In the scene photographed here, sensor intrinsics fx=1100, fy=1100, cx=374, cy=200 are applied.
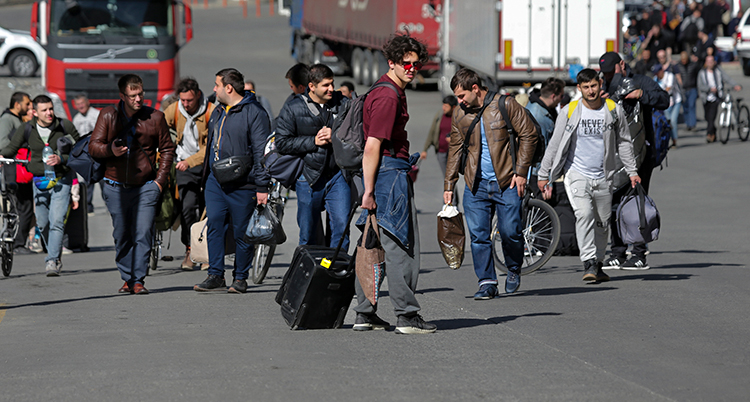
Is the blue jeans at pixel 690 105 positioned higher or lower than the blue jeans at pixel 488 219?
higher

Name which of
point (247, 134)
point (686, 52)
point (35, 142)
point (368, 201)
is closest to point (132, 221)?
point (247, 134)

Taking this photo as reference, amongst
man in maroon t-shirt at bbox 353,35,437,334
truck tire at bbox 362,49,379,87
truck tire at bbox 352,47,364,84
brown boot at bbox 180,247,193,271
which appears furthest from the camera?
truck tire at bbox 352,47,364,84

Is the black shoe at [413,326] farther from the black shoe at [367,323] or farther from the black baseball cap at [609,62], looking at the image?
the black baseball cap at [609,62]

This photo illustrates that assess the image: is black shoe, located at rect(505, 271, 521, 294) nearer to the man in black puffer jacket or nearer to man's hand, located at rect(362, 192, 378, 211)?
the man in black puffer jacket

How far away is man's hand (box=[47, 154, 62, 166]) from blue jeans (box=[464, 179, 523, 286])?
422 centimetres

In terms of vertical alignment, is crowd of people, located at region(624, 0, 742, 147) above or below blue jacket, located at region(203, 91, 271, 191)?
above

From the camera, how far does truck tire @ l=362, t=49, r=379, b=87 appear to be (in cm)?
3338

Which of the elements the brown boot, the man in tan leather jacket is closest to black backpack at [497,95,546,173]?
the man in tan leather jacket

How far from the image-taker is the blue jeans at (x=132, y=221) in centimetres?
909

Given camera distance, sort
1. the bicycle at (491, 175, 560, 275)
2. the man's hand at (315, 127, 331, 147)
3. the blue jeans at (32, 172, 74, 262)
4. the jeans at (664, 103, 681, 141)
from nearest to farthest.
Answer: the man's hand at (315, 127, 331, 147)
the bicycle at (491, 175, 560, 275)
the blue jeans at (32, 172, 74, 262)
the jeans at (664, 103, 681, 141)

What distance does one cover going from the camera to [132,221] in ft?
30.2

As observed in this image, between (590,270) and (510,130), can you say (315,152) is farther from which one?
(590,270)

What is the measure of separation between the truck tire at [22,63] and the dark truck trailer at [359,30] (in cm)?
962

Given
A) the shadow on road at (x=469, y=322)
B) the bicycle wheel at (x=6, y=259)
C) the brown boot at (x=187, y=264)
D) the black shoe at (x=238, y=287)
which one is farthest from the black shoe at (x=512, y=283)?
the bicycle wheel at (x=6, y=259)
